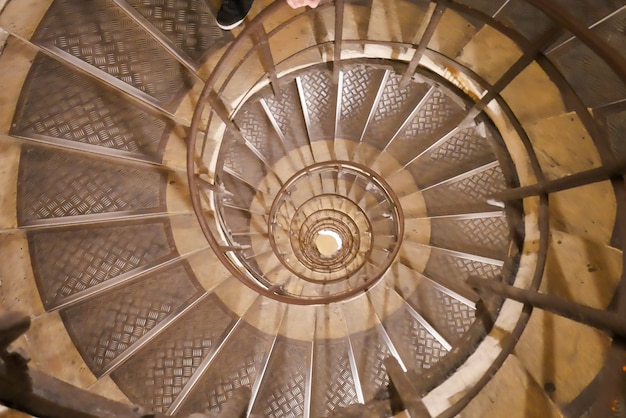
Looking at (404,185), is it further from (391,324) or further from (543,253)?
(543,253)

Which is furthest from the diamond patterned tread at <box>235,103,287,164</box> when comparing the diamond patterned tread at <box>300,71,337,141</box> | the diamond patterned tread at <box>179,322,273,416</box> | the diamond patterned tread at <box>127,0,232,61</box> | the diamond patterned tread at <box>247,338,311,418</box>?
the diamond patterned tread at <box>247,338,311,418</box>

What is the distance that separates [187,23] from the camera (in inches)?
122

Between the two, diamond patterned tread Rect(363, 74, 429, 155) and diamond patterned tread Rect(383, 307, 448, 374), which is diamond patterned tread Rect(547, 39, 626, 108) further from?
diamond patterned tread Rect(383, 307, 448, 374)

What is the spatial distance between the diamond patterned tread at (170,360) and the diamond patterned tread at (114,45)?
1.79 metres

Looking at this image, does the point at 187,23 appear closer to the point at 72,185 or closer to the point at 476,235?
the point at 72,185

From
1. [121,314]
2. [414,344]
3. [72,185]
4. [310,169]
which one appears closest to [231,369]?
[121,314]

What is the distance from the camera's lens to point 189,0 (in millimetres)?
3061

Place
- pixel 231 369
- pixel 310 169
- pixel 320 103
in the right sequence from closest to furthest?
pixel 231 369 → pixel 320 103 → pixel 310 169

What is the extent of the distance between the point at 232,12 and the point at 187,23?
0.35 metres

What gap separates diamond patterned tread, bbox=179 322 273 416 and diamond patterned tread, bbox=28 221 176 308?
3.44 ft

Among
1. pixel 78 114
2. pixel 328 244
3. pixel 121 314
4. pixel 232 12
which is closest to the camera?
pixel 78 114

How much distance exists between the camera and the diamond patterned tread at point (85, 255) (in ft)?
9.95

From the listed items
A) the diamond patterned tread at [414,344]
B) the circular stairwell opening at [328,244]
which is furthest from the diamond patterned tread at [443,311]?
the circular stairwell opening at [328,244]

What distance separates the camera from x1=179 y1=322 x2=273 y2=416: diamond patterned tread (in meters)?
3.53
